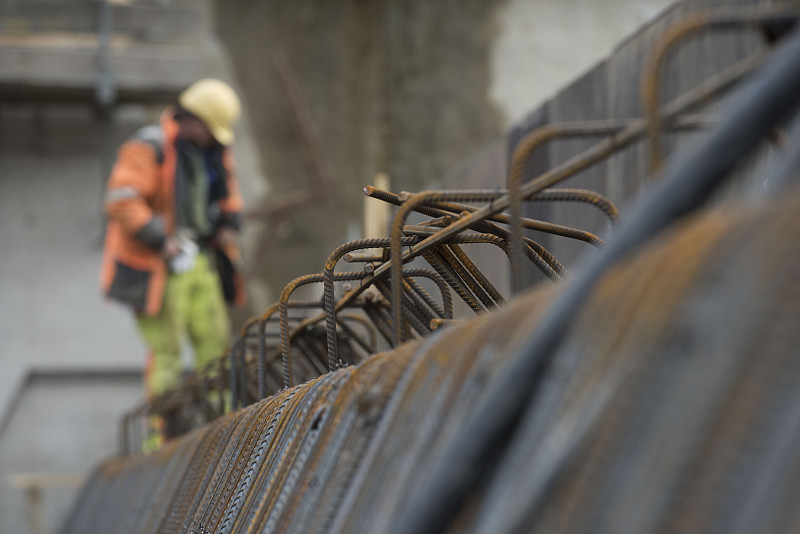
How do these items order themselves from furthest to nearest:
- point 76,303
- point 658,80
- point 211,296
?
point 76,303
point 211,296
point 658,80

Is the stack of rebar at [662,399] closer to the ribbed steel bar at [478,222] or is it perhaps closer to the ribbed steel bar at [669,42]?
the ribbed steel bar at [669,42]

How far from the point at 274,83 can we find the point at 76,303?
3148 mm

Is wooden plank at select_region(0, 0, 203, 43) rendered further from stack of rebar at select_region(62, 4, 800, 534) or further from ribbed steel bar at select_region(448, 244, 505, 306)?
stack of rebar at select_region(62, 4, 800, 534)

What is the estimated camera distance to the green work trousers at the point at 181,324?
9344 mm

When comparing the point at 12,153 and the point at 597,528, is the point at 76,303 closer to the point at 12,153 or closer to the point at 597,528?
the point at 12,153

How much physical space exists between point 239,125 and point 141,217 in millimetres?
5125

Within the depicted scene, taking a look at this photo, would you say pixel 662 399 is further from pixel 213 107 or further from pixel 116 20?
pixel 116 20

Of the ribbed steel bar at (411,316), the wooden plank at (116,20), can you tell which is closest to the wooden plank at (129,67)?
the wooden plank at (116,20)

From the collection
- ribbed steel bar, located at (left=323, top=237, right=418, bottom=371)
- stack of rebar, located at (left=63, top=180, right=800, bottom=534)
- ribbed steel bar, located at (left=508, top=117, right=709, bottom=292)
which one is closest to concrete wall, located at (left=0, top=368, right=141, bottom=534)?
ribbed steel bar, located at (left=323, top=237, right=418, bottom=371)

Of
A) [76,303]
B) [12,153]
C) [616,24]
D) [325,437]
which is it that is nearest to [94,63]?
[12,153]

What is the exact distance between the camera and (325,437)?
2.08 meters

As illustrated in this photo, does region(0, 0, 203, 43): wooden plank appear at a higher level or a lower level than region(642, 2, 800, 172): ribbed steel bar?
higher

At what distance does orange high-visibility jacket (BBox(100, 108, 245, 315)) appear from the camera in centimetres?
920

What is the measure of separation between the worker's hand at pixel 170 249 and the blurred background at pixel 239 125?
3.47 m
